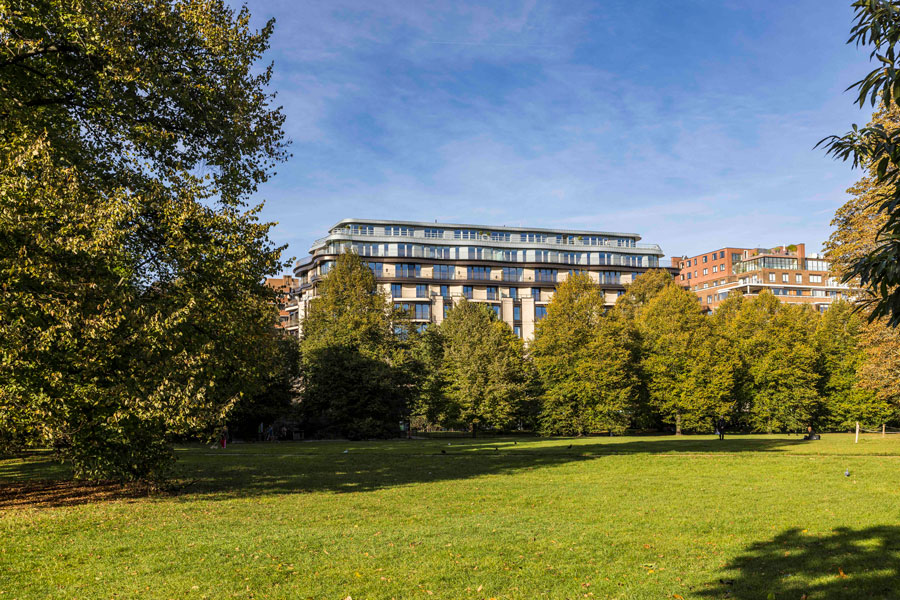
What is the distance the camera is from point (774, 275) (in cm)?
13450

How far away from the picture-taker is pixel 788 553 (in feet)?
35.5

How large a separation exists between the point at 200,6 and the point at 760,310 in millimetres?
67379

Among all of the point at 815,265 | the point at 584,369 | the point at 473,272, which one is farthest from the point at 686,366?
the point at 815,265

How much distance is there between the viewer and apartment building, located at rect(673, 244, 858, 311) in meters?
133

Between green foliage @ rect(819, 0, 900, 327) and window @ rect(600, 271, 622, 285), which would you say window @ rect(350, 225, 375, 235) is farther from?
green foliage @ rect(819, 0, 900, 327)

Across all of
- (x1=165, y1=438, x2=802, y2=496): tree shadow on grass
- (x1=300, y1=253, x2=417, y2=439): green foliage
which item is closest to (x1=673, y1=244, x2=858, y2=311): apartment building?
(x1=300, y1=253, x2=417, y2=439): green foliage

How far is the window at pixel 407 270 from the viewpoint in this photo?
102 metres

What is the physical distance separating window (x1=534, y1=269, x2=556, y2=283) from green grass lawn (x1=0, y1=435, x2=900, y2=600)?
276ft

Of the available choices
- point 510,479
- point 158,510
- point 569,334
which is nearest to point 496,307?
point 569,334

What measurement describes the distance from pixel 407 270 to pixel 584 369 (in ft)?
151

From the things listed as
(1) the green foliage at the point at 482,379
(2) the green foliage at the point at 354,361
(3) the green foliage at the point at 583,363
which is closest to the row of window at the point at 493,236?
(2) the green foliage at the point at 354,361

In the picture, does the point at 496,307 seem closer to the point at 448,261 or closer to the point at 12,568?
the point at 448,261

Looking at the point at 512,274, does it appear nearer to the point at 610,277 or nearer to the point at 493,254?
the point at 493,254

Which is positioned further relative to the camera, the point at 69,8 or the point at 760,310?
the point at 760,310
